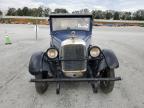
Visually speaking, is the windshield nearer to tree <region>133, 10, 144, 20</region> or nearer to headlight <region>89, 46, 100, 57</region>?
headlight <region>89, 46, 100, 57</region>

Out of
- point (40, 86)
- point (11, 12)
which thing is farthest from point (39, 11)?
point (40, 86)

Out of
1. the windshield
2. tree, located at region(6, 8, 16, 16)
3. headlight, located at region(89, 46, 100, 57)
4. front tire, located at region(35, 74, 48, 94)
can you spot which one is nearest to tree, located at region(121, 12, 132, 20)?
tree, located at region(6, 8, 16, 16)

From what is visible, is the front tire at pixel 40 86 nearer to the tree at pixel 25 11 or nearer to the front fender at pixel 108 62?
the front fender at pixel 108 62

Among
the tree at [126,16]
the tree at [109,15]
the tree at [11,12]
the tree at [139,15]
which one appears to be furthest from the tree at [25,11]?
the tree at [139,15]

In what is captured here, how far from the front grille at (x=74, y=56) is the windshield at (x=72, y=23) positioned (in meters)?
1.55

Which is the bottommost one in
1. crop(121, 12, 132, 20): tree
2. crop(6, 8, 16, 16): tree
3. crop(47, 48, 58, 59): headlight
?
crop(121, 12, 132, 20): tree

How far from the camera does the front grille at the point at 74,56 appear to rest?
5859mm

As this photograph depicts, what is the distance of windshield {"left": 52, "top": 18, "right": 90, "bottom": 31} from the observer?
24.0ft

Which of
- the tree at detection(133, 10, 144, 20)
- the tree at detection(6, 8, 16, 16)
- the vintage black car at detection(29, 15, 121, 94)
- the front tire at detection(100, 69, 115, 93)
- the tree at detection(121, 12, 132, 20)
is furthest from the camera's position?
the tree at detection(6, 8, 16, 16)

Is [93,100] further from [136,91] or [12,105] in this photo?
[12,105]

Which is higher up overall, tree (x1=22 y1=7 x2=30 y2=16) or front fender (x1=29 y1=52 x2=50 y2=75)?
tree (x1=22 y1=7 x2=30 y2=16)

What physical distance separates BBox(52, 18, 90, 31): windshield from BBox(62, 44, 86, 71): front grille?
5.08ft

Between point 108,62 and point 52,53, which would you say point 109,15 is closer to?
point 108,62

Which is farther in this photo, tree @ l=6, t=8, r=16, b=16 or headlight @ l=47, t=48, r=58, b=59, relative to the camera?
tree @ l=6, t=8, r=16, b=16
